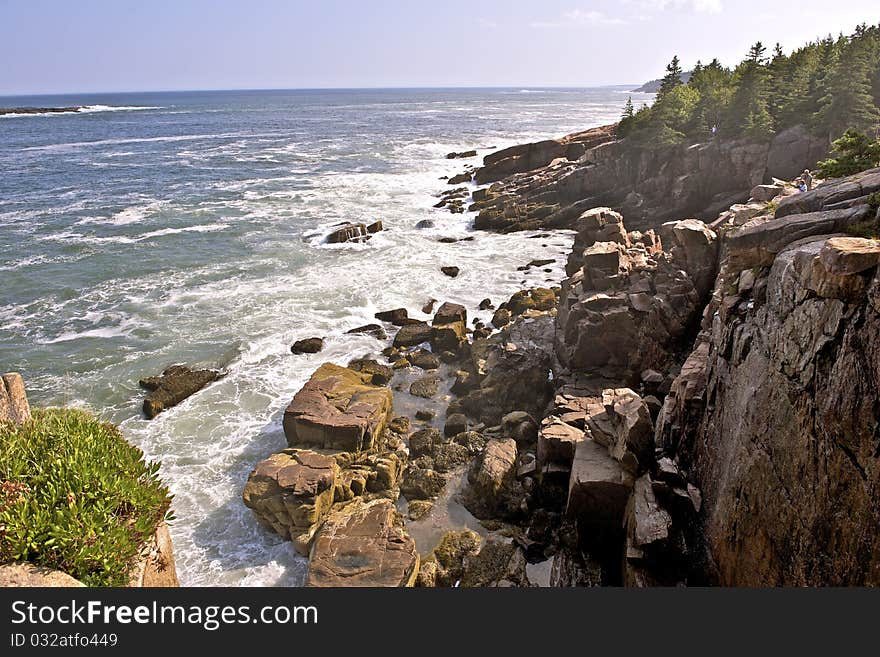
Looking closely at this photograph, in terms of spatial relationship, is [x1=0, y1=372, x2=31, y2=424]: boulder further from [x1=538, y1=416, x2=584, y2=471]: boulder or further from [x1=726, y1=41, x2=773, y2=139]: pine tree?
[x1=726, y1=41, x2=773, y2=139]: pine tree

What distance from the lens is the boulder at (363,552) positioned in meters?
14.2

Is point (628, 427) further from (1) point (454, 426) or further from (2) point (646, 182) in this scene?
(2) point (646, 182)

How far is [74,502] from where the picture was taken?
27.0 feet

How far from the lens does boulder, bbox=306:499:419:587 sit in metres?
14.2

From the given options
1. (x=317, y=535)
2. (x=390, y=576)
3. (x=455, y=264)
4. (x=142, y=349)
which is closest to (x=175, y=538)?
(x=317, y=535)

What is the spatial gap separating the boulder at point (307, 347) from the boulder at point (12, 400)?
15973mm

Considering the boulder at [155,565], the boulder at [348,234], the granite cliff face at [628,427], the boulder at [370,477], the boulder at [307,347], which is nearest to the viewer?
the boulder at [155,565]

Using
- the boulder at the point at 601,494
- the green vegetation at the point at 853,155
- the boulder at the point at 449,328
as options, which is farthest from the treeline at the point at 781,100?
the boulder at the point at 601,494

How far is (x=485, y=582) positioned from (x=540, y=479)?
4.08m

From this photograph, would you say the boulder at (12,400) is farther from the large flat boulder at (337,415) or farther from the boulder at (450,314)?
the boulder at (450,314)

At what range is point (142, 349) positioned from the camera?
2783 centimetres

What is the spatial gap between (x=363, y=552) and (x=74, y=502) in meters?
8.41

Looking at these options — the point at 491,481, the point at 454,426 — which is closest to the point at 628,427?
the point at 491,481

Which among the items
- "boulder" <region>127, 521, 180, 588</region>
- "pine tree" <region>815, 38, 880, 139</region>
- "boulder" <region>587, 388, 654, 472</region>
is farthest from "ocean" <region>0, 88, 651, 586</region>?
"pine tree" <region>815, 38, 880, 139</region>
